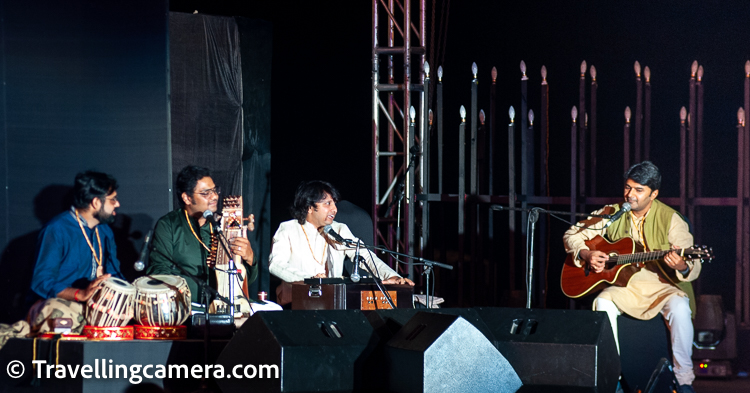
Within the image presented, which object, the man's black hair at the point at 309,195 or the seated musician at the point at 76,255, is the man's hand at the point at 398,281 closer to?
the man's black hair at the point at 309,195

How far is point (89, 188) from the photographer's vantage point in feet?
14.9

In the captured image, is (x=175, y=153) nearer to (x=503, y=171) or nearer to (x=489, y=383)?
(x=503, y=171)

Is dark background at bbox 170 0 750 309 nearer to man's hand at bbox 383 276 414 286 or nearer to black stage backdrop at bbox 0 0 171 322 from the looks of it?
black stage backdrop at bbox 0 0 171 322

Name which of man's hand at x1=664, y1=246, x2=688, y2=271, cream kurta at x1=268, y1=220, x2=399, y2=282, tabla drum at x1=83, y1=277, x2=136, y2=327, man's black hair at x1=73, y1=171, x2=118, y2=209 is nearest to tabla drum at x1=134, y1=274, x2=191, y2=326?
tabla drum at x1=83, y1=277, x2=136, y2=327

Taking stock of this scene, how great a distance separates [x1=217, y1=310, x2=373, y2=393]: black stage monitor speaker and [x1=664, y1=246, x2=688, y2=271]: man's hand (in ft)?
8.42

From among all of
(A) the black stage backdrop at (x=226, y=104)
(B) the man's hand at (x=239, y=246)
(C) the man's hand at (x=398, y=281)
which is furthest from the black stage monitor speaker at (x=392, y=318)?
(A) the black stage backdrop at (x=226, y=104)

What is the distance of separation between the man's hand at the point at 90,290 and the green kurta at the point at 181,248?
21.7 inches

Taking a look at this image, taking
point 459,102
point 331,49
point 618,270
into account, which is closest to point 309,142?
point 331,49

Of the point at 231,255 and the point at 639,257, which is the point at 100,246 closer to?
the point at 231,255

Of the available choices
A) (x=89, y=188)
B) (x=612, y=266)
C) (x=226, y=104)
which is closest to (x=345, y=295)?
(x=89, y=188)

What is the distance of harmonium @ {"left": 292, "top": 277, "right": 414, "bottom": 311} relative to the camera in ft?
14.6

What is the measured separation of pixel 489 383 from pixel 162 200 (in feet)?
10.4

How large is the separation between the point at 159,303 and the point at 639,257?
3.21 metres

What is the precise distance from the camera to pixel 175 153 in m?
6.54
